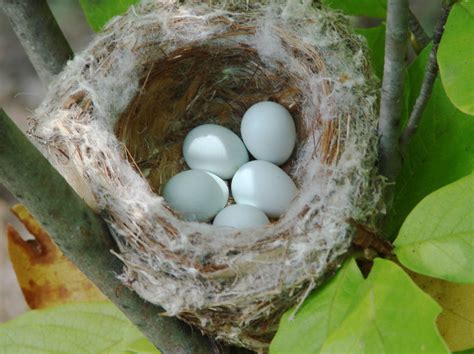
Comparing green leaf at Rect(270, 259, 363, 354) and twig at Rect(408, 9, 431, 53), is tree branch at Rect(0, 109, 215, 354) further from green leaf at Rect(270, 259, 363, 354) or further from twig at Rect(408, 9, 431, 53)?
twig at Rect(408, 9, 431, 53)

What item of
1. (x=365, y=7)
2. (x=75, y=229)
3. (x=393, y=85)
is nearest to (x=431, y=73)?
(x=393, y=85)

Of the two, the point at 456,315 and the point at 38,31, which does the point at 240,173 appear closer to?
the point at 38,31

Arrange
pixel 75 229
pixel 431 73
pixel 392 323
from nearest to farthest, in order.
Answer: pixel 392 323 → pixel 75 229 → pixel 431 73

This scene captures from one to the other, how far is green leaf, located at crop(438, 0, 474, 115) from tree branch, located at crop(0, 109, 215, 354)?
533 mm

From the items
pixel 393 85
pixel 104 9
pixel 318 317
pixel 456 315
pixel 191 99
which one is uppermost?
pixel 104 9

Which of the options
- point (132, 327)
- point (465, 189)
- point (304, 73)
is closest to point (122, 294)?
point (132, 327)

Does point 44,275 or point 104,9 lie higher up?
point 104,9

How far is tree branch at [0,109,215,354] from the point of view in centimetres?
85

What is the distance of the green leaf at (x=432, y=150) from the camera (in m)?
1.20

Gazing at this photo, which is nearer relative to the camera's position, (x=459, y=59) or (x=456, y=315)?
(x=459, y=59)

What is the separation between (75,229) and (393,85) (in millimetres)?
493

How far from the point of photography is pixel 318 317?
3.41 feet

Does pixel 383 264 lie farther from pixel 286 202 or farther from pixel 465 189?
pixel 286 202

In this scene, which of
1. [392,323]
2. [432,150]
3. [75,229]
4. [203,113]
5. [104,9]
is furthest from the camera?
[203,113]
